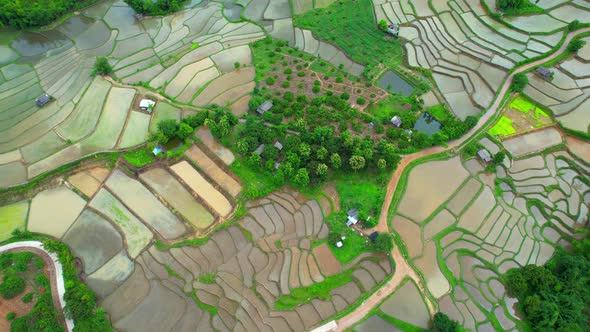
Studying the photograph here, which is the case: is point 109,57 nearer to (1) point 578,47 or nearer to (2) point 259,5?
(2) point 259,5

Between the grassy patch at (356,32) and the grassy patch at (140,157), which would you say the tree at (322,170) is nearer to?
the grassy patch at (356,32)

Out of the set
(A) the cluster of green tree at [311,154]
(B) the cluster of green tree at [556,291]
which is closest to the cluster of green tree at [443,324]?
(B) the cluster of green tree at [556,291]

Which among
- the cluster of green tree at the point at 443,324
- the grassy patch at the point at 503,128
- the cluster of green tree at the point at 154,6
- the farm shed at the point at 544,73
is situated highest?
the cluster of green tree at the point at 154,6

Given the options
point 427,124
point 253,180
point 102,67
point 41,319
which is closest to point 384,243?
point 253,180

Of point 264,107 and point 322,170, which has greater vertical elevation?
point 264,107

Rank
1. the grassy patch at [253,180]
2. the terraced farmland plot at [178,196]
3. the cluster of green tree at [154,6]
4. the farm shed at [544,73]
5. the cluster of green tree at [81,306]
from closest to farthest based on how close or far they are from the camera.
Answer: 1. the cluster of green tree at [81,306]
2. the terraced farmland plot at [178,196]
3. the grassy patch at [253,180]
4. the farm shed at [544,73]
5. the cluster of green tree at [154,6]

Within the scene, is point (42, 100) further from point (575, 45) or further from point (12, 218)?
point (575, 45)

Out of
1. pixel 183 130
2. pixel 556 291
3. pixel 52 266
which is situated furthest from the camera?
pixel 183 130
